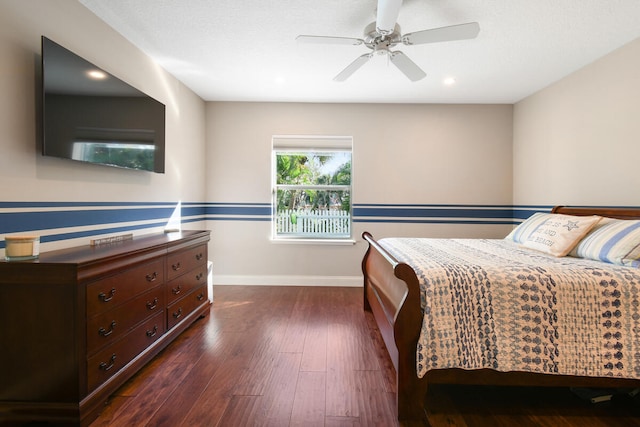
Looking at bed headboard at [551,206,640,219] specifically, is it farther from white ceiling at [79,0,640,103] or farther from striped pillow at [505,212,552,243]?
white ceiling at [79,0,640,103]

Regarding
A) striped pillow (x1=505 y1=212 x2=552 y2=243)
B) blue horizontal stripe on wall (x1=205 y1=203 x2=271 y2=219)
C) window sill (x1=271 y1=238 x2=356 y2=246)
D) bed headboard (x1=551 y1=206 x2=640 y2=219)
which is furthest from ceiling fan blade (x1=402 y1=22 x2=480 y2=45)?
blue horizontal stripe on wall (x1=205 y1=203 x2=271 y2=219)

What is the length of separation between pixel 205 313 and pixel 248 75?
249 centimetres

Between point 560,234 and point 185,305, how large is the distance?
3.05 meters

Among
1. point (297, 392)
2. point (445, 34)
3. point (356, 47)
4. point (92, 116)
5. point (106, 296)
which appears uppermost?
point (356, 47)

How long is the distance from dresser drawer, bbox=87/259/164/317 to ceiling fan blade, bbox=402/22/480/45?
2.34 meters

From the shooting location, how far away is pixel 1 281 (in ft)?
4.91

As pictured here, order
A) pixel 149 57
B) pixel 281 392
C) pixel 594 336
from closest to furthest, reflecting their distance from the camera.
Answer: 1. pixel 594 336
2. pixel 281 392
3. pixel 149 57

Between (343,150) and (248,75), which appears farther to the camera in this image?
(343,150)

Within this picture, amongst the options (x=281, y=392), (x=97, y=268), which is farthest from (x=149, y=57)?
(x=281, y=392)

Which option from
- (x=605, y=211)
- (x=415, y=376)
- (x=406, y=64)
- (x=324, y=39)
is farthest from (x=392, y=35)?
(x=605, y=211)

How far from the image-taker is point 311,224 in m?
4.31

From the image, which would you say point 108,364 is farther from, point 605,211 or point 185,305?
point 605,211

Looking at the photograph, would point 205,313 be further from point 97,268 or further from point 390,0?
point 390,0

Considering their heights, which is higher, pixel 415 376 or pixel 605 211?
pixel 605 211
